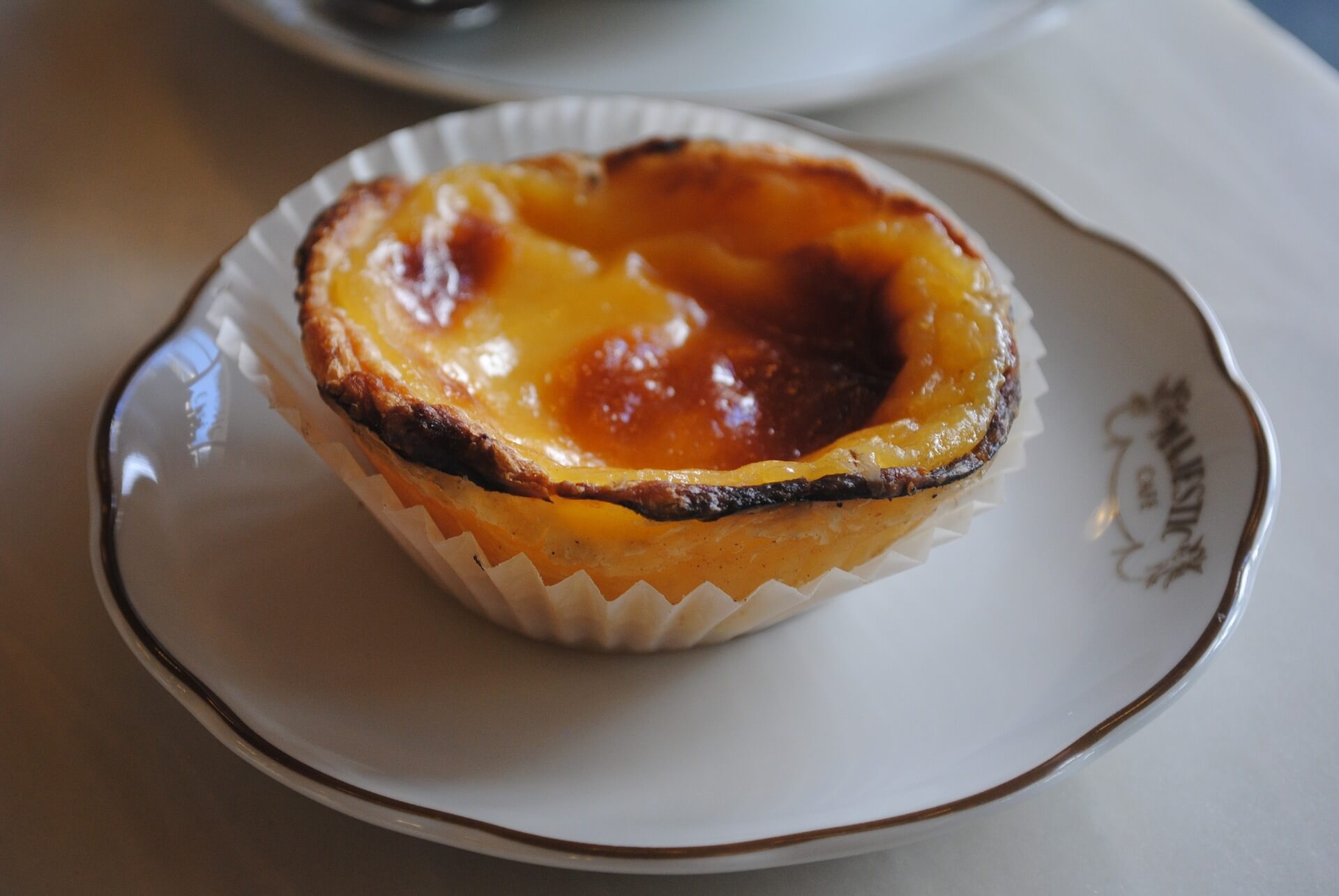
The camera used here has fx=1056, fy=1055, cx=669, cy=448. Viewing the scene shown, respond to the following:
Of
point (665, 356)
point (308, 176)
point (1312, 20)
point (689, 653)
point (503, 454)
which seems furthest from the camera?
point (1312, 20)

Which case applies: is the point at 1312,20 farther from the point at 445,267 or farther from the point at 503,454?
the point at 503,454

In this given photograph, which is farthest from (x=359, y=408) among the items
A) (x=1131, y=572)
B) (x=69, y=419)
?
(x=1131, y=572)

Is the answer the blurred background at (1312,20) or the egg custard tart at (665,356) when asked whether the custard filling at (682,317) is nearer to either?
the egg custard tart at (665,356)

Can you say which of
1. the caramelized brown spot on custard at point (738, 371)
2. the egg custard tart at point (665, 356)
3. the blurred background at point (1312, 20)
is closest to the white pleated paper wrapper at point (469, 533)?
the egg custard tart at point (665, 356)

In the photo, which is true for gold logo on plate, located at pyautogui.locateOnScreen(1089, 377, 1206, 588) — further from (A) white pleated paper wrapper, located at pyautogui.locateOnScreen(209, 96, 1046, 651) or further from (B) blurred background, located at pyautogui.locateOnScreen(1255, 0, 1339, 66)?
(B) blurred background, located at pyautogui.locateOnScreen(1255, 0, 1339, 66)

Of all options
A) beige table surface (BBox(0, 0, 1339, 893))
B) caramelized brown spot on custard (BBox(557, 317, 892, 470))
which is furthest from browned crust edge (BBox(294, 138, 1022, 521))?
beige table surface (BBox(0, 0, 1339, 893))

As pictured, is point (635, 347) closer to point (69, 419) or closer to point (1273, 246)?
point (69, 419)

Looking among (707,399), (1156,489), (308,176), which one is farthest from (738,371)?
(308,176)
